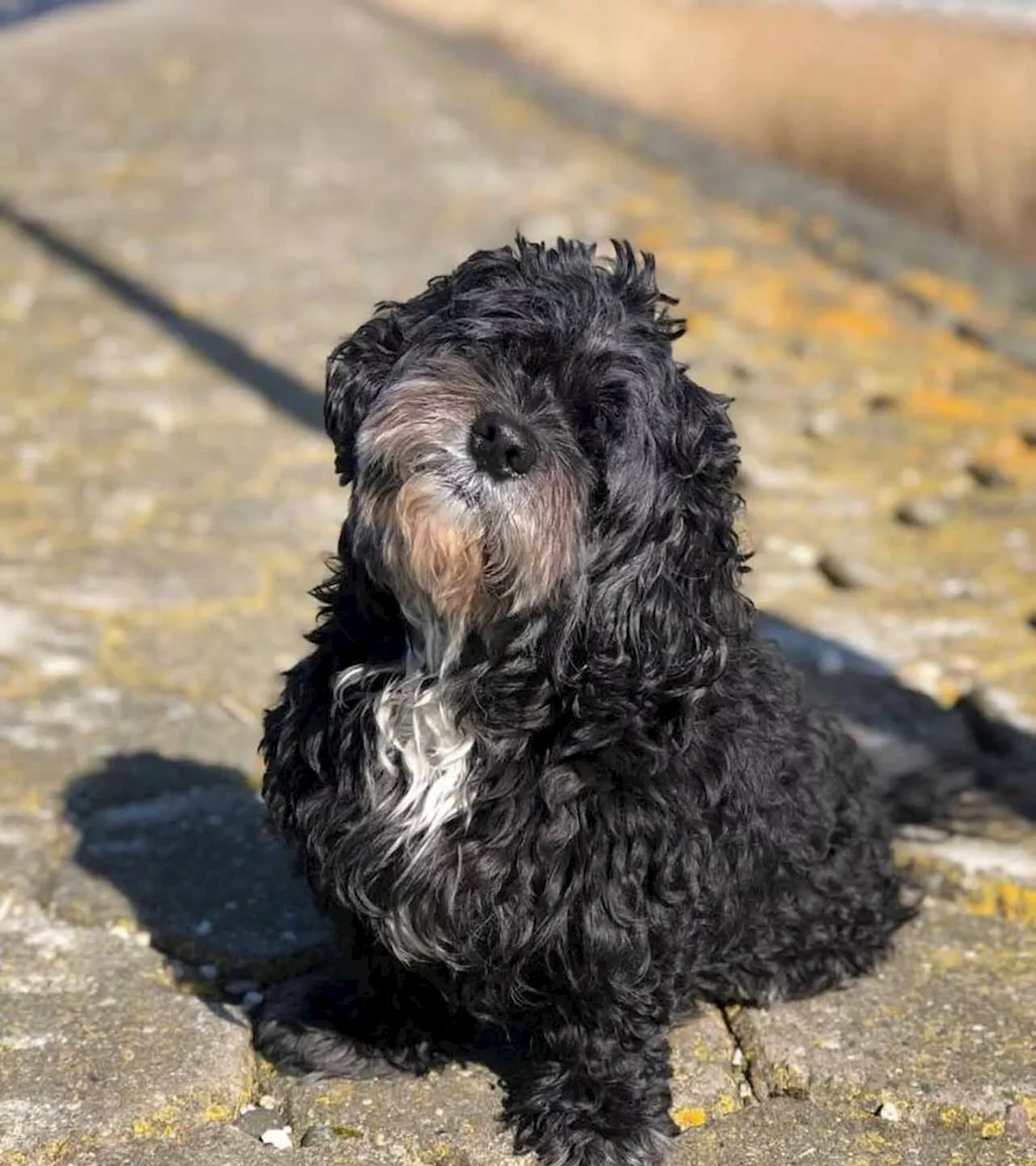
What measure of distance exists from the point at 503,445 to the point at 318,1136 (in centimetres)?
122

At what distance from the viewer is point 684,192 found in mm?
10703

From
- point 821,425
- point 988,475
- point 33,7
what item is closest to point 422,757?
point 988,475

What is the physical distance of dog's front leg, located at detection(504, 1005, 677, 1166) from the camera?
9.27ft

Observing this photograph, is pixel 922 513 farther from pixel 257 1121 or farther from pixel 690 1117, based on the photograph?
pixel 257 1121

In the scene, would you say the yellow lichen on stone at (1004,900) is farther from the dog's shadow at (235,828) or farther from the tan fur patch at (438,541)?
the tan fur patch at (438,541)

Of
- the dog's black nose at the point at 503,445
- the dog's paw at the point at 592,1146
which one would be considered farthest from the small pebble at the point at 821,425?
the dog's black nose at the point at 503,445

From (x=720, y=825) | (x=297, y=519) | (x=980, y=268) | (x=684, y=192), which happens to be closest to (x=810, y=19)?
(x=684, y=192)

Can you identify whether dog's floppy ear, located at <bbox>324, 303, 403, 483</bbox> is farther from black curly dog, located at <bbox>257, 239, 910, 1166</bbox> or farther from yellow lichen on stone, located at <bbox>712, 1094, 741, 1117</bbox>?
yellow lichen on stone, located at <bbox>712, 1094, 741, 1117</bbox>

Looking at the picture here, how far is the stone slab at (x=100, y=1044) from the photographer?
282 cm

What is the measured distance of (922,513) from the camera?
5.75 metres

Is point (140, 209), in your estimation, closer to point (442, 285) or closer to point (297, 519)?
point (297, 519)

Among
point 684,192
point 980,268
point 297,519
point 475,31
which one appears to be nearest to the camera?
point 297,519

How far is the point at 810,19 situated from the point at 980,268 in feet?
21.0

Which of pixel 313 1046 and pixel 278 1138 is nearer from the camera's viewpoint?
pixel 278 1138
